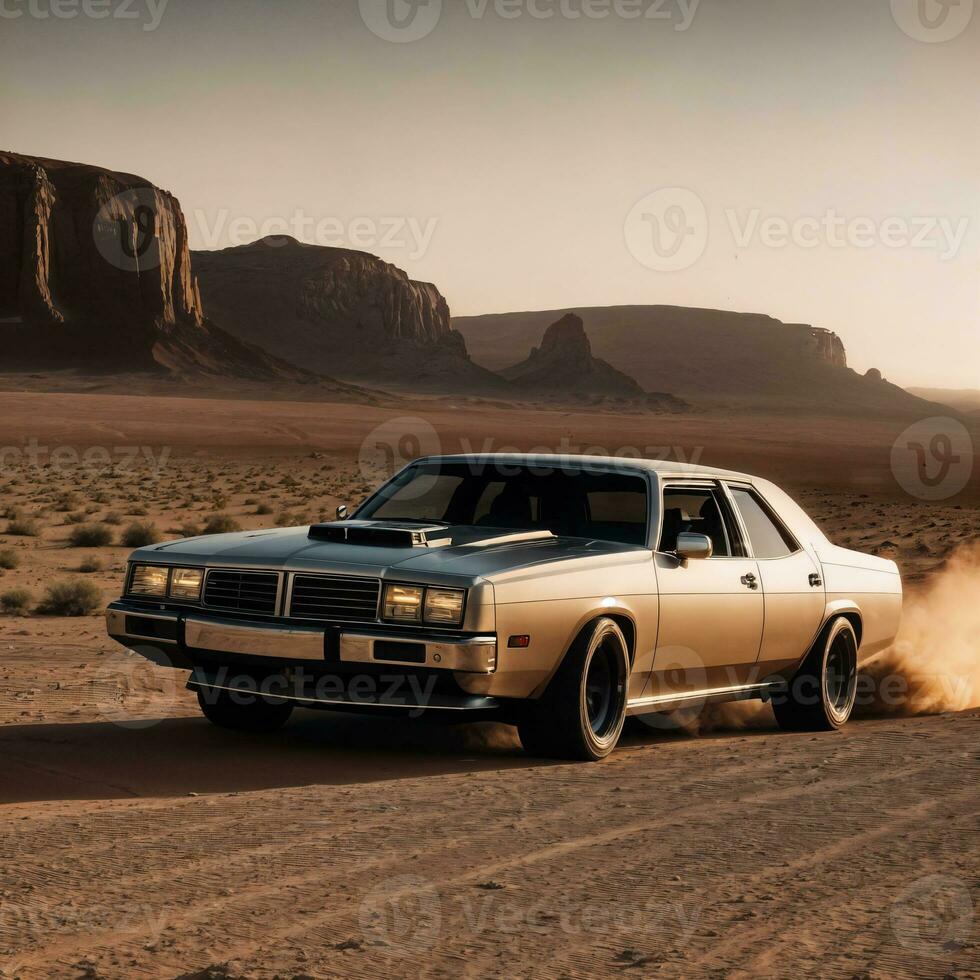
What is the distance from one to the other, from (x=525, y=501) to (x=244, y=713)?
1967mm

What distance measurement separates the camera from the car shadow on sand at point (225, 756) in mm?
6391

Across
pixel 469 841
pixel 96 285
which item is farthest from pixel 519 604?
pixel 96 285

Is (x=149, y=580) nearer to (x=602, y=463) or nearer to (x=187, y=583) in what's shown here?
(x=187, y=583)

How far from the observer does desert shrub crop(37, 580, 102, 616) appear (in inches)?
548

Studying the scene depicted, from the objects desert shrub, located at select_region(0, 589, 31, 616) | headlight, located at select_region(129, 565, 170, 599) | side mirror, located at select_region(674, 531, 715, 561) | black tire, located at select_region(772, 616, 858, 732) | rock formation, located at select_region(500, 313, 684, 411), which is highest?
rock formation, located at select_region(500, 313, 684, 411)

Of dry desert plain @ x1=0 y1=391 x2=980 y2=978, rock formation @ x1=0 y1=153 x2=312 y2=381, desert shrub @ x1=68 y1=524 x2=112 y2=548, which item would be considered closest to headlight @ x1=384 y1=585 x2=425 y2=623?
dry desert plain @ x1=0 y1=391 x2=980 y2=978

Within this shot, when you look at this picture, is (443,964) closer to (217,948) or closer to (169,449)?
(217,948)

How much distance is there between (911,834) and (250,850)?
238 cm

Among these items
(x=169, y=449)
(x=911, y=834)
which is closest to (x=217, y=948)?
(x=911, y=834)

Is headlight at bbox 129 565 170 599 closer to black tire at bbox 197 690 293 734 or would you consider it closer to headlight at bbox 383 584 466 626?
black tire at bbox 197 690 293 734

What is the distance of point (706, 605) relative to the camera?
7.73 m

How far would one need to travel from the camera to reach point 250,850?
4902 millimetres

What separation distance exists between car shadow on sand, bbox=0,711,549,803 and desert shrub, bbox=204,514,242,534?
53.9 feet

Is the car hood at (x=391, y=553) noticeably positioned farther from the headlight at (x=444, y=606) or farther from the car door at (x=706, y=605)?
the car door at (x=706, y=605)
